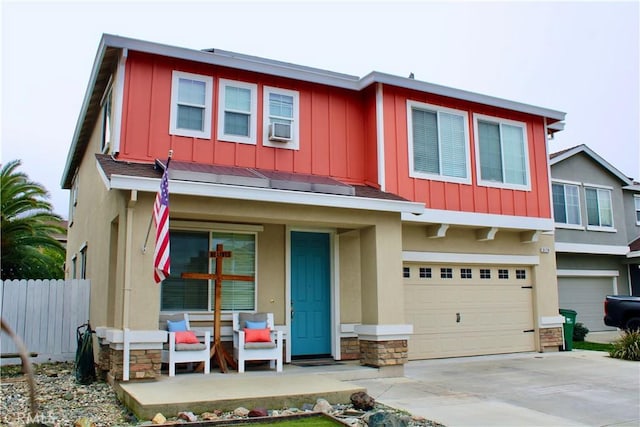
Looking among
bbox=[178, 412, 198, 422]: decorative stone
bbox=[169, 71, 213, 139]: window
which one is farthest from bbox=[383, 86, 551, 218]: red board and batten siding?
bbox=[178, 412, 198, 422]: decorative stone

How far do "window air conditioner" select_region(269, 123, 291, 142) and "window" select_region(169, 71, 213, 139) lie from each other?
45.8 inches

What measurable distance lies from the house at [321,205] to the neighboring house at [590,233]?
4538mm

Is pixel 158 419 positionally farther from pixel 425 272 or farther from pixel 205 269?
pixel 425 272

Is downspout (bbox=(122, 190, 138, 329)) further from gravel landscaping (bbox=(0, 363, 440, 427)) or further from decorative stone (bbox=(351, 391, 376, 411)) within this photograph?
decorative stone (bbox=(351, 391, 376, 411))

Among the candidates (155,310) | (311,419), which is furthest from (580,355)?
(155,310)

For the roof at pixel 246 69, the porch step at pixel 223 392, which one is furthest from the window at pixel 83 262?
the porch step at pixel 223 392

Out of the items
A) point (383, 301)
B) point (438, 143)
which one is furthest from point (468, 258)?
point (383, 301)

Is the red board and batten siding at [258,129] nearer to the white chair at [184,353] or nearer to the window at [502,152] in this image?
the window at [502,152]

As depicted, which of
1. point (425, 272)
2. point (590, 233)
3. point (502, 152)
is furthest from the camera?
point (590, 233)

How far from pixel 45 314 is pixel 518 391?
9101 millimetres

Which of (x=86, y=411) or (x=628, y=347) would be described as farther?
(x=628, y=347)

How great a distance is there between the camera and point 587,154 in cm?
1803

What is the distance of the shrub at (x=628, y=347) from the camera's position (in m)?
11.5

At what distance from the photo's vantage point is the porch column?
9422 mm
